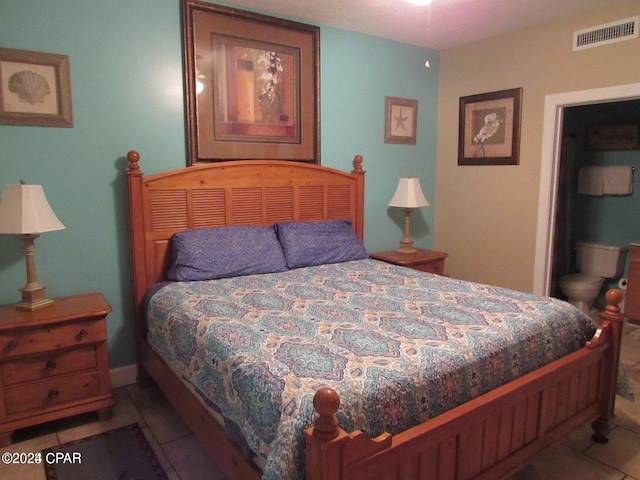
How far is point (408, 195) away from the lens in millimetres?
3703

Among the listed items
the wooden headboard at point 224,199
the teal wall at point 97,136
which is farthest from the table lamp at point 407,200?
the teal wall at point 97,136

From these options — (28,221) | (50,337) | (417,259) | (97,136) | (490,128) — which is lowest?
(50,337)

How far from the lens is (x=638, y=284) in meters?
3.87

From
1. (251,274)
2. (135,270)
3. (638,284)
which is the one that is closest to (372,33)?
(251,274)

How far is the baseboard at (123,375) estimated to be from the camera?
2844mm

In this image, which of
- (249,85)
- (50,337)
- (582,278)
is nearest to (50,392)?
(50,337)

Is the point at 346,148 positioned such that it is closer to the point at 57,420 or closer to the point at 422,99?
the point at 422,99

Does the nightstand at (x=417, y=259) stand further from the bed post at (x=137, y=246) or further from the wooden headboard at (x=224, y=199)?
the bed post at (x=137, y=246)

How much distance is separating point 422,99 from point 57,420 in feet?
11.7

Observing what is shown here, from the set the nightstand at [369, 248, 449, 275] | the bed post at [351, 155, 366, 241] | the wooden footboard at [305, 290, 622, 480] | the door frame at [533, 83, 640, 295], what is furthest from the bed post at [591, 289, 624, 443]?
the bed post at [351, 155, 366, 241]

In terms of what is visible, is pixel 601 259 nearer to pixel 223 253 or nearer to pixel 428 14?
pixel 428 14

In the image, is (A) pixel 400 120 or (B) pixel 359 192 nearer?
(B) pixel 359 192

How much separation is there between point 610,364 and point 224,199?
235cm

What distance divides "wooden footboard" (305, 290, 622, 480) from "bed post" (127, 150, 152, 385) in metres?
1.88
